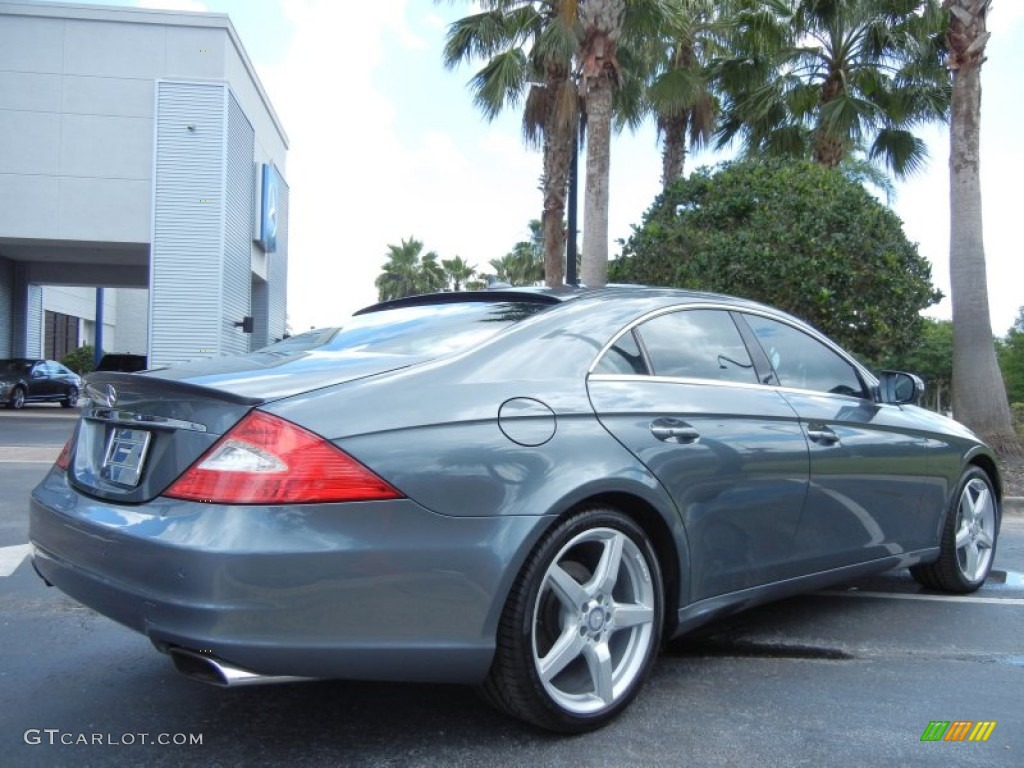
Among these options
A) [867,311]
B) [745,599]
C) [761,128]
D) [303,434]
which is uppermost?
[761,128]

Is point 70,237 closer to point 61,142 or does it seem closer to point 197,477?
point 61,142

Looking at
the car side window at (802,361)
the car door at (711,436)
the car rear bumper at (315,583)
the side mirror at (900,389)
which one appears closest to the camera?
the car rear bumper at (315,583)

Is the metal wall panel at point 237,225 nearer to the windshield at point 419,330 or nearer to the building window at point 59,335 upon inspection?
the building window at point 59,335

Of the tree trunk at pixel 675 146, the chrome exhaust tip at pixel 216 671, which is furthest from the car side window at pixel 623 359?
the tree trunk at pixel 675 146

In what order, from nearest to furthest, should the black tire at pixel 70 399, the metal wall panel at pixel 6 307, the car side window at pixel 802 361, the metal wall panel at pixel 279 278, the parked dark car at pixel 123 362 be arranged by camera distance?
the car side window at pixel 802 361, the parked dark car at pixel 123 362, the black tire at pixel 70 399, the metal wall panel at pixel 6 307, the metal wall panel at pixel 279 278

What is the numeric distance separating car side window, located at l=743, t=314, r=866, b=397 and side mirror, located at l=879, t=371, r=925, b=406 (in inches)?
5.2

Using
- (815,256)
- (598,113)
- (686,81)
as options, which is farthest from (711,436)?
(686,81)

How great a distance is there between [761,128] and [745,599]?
14809 mm

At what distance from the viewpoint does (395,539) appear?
2.55 meters

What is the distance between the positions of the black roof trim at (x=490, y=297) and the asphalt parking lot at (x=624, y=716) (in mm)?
1483

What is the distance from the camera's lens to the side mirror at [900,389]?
177 inches

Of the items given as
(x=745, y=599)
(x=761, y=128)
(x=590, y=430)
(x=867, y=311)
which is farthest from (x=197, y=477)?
(x=761, y=128)

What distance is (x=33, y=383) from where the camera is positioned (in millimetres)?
24281

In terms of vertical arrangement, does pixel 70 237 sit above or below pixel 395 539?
above
